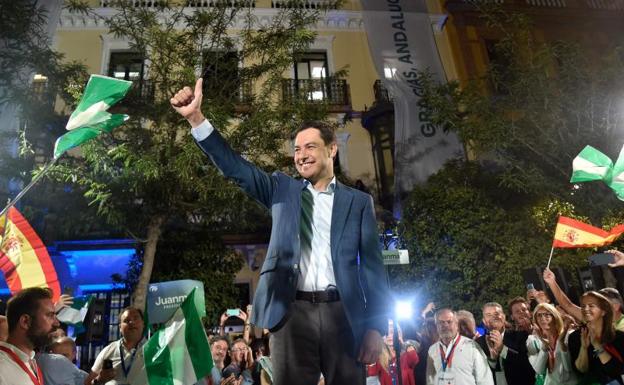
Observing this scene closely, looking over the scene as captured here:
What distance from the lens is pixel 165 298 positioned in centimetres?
618

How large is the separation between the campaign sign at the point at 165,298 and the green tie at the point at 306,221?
4.13m

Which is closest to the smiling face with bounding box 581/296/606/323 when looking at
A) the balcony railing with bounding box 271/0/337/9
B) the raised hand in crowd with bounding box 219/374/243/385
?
the raised hand in crowd with bounding box 219/374/243/385

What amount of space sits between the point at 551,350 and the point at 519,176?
671 cm

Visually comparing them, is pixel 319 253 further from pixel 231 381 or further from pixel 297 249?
pixel 231 381

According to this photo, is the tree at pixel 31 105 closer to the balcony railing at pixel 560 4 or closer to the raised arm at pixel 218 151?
the raised arm at pixel 218 151

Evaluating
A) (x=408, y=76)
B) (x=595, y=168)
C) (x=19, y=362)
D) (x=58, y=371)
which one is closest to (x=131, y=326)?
(x=58, y=371)

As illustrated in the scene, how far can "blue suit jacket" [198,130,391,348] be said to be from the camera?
192 centimetres

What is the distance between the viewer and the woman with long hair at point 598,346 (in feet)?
13.4

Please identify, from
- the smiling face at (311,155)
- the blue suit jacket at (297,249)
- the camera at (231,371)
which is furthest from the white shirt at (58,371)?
the smiling face at (311,155)

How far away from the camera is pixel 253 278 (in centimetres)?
Answer: 1445

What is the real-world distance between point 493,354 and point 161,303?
4.39 m

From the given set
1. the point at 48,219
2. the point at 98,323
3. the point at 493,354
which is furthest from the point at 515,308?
the point at 48,219

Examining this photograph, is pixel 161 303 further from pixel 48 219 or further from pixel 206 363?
pixel 48 219

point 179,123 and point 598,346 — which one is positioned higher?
point 179,123
